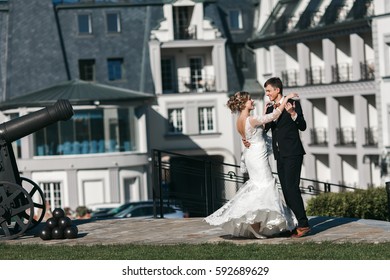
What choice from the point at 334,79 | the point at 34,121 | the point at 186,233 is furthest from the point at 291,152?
the point at 334,79

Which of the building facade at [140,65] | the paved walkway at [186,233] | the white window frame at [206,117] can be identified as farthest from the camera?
the white window frame at [206,117]

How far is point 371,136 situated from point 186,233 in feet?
154

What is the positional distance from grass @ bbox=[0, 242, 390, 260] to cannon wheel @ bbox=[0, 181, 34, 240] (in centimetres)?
195

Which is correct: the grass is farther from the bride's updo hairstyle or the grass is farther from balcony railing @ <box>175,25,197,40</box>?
balcony railing @ <box>175,25,197,40</box>

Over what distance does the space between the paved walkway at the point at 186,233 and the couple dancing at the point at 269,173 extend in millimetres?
228

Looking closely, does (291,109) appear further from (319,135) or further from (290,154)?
(319,135)

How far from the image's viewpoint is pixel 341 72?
243 feet

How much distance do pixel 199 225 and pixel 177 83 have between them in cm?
5884

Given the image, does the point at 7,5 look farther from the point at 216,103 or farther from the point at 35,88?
the point at 216,103

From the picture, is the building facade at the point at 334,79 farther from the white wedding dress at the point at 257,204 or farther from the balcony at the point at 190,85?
the white wedding dress at the point at 257,204

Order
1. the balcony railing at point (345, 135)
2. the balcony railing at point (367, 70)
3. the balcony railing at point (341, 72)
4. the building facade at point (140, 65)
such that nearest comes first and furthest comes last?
the balcony railing at point (367, 70) < the balcony railing at point (341, 72) < the balcony railing at point (345, 135) < the building facade at point (140, 65)

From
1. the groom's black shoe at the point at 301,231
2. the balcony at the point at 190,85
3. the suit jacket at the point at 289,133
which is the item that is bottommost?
the groom's black shoe at the point at 301,231

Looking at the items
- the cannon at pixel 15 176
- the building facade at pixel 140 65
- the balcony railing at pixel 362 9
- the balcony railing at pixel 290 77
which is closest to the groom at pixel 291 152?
the cannon at pixel 15 176

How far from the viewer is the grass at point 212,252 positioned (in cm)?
1984
